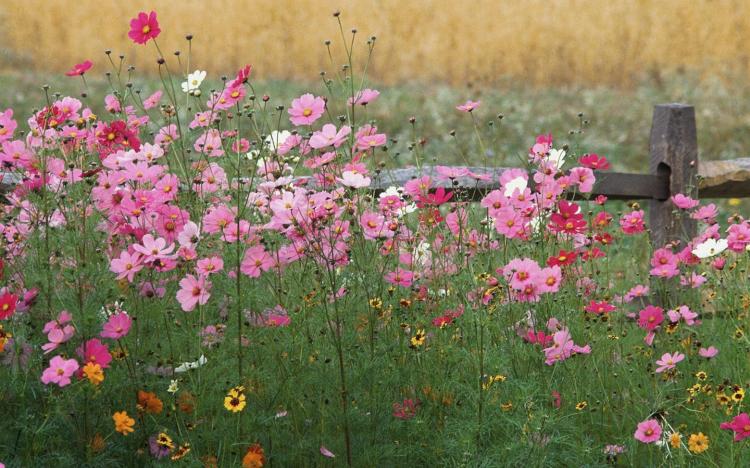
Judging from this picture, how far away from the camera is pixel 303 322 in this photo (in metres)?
3.12

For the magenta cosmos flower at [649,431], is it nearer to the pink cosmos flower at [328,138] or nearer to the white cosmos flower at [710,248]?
the white cosmos flower at [710,248]

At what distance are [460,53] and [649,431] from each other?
34.9 feet

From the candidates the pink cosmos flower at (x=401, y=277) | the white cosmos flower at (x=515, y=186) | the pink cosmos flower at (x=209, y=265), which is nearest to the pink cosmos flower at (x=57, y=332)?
the pink cosmos flower at (x=209, y=265)

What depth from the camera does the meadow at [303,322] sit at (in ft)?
9.18

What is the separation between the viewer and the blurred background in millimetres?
11719

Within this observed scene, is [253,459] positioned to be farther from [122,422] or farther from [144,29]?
[144,29]

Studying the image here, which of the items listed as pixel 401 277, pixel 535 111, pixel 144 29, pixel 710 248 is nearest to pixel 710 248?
pixel 710 248

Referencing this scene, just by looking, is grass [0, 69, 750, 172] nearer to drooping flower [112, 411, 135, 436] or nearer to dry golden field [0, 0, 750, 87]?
dry golden field [0, 0, 750, 87]

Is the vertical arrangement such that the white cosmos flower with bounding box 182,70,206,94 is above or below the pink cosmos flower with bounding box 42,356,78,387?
above

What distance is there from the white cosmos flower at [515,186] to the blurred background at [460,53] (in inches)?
311

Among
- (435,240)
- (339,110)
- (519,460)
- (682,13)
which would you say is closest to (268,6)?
(339,110)

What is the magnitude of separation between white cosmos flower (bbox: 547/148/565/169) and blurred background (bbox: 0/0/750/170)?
762cm

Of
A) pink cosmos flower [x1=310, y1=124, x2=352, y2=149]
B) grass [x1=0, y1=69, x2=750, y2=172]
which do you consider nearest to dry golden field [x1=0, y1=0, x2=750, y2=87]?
grass [x1=0, y1=69, x2=750, y2=172]

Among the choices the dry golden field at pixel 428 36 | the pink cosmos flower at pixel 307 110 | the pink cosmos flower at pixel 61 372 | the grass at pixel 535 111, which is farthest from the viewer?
the dry golden field at pixel 428 36
